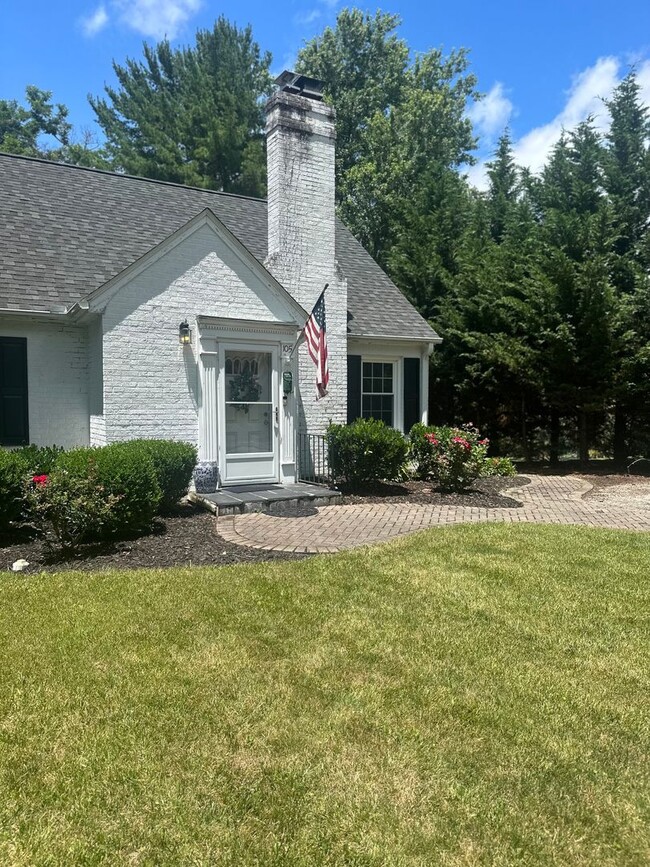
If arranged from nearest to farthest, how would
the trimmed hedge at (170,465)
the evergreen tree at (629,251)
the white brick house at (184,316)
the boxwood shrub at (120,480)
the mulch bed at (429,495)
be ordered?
the boxwood shrub at (120,480) → the trimmed hedge at (170,465) → the white brick house at (184,316) → the mulch bed at (429,495) → the evergreen tree at (629,251)

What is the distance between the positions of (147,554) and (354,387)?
6604 mm

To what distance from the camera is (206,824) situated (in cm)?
248


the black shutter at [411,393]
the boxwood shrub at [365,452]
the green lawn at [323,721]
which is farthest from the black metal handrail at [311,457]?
the green lawn at [323,721]

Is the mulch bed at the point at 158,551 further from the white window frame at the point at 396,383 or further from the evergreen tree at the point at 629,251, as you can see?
the evergreen tree at the point at 629,251

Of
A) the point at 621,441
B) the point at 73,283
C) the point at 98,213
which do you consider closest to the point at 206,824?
the point at 73,283

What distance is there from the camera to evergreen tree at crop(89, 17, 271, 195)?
26689 millimetres

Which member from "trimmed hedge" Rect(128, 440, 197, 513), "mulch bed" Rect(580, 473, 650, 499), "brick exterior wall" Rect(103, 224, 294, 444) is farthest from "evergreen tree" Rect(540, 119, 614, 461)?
"trimmed hedge" Rect(128, 440, 197, 513)

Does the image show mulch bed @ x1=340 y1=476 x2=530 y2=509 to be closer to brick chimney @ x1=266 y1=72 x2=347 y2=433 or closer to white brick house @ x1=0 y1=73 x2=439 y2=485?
white brick house @ x1=0 y1=73 x2=439 y2=485

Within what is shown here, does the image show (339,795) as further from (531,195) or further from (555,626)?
(531,195)

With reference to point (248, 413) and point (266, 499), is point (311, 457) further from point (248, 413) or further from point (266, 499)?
point (266, 499)

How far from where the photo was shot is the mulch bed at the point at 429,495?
9758mm

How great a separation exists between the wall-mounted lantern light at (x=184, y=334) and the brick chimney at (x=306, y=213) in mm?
2399

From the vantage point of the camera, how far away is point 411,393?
511 inches

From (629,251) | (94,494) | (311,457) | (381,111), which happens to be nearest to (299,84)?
(311,457)
